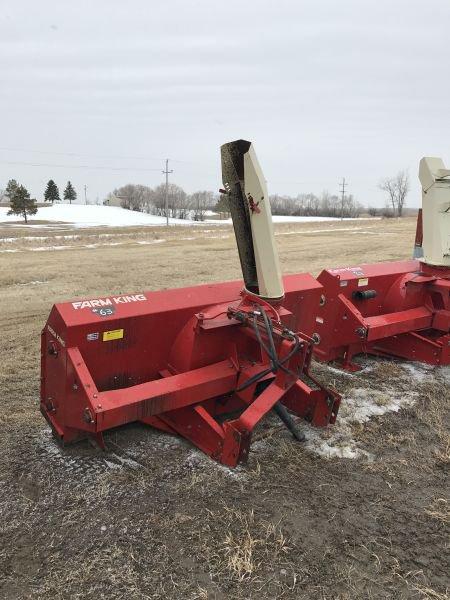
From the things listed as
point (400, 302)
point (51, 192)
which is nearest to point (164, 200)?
point (51, 192)

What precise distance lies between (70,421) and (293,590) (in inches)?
62.9

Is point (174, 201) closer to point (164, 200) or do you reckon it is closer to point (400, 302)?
point (164, 200)

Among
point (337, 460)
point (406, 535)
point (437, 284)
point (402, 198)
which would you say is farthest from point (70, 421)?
point (402, 198)

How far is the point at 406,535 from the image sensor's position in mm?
2645

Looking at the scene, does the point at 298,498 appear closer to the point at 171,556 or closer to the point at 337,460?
the point at 337,460

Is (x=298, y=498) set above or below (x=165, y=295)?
below

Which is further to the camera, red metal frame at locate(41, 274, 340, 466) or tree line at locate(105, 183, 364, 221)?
tree line at locate(105, 183, 364, 221)

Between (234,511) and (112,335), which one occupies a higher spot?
(112,335)

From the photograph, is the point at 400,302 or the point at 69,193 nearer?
the point at 400,302

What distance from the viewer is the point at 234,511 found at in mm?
2740

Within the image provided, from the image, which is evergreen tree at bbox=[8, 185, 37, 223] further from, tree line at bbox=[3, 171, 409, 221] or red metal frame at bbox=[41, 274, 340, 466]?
red metal frame at bbox=[41, 274, 340, 466]

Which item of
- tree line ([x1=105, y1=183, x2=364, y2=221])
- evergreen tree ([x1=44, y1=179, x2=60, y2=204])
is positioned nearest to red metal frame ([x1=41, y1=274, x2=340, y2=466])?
tree line ([x1=105, y1=183, x2=364, y2=221])

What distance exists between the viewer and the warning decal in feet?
10.3

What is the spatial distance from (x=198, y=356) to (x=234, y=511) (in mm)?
1023
